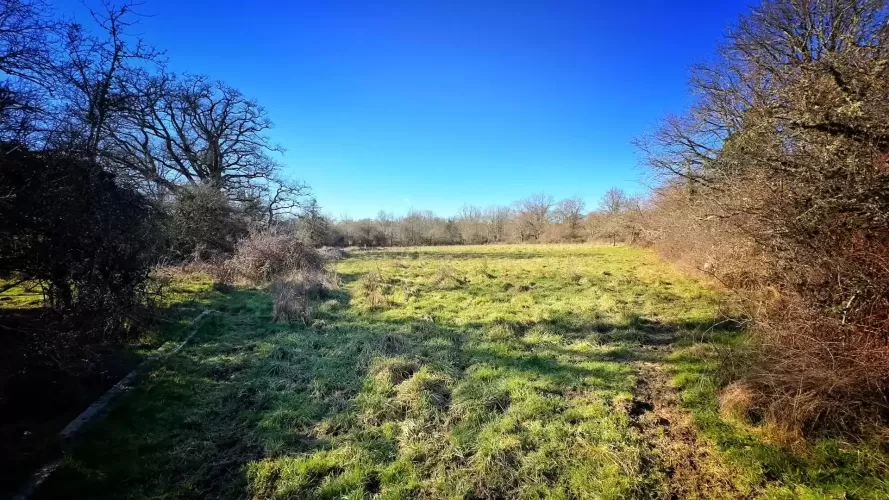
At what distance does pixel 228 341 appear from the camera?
743 centimetres

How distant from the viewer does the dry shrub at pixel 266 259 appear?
14078 millimetres

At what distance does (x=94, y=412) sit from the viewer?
14.6ft

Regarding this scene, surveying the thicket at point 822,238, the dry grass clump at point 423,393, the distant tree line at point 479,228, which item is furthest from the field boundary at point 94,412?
the distant tree line at point 479,228

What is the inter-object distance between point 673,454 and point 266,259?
14.6 metres

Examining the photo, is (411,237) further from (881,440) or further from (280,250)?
(881,440)

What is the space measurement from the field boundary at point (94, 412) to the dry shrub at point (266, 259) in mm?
6960

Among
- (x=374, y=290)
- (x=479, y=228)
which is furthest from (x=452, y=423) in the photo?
(x=479, y=228)

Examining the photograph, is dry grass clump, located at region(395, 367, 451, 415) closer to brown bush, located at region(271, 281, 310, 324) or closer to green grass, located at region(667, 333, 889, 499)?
green grass, located at region(667, 333, 889, 499)

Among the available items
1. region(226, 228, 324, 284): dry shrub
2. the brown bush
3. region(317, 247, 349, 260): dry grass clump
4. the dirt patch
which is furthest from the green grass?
region(317, 247, 349, 260): dry grass clump

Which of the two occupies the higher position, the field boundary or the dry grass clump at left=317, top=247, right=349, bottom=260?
the dry grass clump at left=317, top=247, right=349, bottom=260

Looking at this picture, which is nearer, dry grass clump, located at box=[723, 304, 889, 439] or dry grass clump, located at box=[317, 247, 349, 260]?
dry grass clump, located at box=[723, 304, 889, 439]

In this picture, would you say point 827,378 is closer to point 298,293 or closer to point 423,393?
point 423,393

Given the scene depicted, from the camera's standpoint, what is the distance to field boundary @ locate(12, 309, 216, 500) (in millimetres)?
3207

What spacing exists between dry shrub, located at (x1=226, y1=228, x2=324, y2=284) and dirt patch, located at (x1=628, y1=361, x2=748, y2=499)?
1285 centimetres
